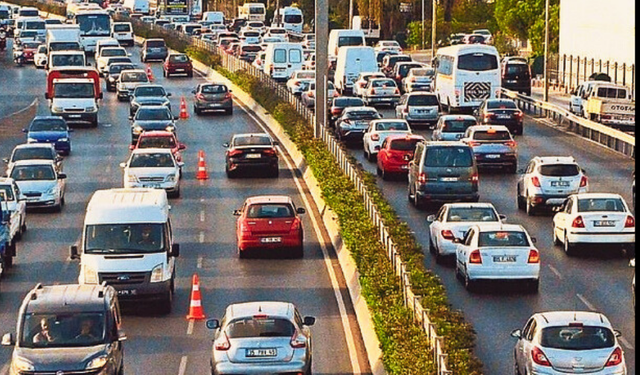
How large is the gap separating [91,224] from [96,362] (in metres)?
7.83

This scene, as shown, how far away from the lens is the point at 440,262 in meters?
33.5

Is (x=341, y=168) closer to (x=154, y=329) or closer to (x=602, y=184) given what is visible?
(x=602, y=184)

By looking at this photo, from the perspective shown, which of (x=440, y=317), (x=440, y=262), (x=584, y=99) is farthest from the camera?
(x=584, y=99)

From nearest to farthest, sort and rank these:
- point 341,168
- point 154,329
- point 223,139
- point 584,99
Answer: point 154,329 → point 341,168 → point 223,139 → point 584,99

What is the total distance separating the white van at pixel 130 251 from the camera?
93.4 feet

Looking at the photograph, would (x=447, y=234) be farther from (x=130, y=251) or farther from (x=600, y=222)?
(x=130, y=251)

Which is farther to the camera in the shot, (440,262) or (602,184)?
(602,184)

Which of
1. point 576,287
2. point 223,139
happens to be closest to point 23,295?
point 576,287

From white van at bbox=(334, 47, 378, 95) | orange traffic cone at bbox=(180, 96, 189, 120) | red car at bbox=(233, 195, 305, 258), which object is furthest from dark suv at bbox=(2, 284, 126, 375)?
white van at bbox=(334, 47, 378, 95)

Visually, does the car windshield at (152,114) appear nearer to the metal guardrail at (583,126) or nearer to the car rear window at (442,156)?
the metal guardrail at (583,126)

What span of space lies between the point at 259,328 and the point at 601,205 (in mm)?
13612

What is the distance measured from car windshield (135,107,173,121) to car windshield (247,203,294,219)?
24163 mm

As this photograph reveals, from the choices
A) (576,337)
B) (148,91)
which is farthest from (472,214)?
(148,91)

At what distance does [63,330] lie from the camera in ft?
72.7
